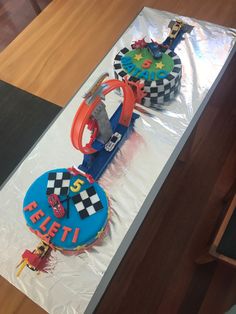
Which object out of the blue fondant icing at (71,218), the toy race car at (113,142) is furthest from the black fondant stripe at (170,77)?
the blue fondant icing at (71,218)

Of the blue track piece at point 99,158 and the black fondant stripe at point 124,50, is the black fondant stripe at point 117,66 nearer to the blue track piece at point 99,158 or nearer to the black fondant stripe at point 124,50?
the black fondant stripe at point 124,50

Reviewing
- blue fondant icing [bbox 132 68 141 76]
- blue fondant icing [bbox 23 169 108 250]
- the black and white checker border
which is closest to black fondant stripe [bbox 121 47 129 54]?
the black and white checker border

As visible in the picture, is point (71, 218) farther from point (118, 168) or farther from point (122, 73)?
point (122, 73)

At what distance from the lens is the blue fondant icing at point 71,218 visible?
2.49 feet

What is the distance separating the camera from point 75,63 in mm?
1133

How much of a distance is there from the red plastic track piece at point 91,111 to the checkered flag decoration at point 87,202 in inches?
4.5

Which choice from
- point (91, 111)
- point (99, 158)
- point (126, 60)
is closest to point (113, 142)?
point (99, 158)

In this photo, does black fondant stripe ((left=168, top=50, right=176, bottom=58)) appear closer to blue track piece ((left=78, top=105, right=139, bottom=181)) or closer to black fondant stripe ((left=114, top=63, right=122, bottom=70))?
black fondant stripe ((left=114, top=63, right=122, bottom=70))

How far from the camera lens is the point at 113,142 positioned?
2.96 feet

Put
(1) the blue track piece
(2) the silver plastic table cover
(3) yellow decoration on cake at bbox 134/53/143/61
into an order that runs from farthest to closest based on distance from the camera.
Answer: (3) yellow decoration on cake at bbox 134/53/143/61 < (1) the blue track piece < (2) the silver plastic table cover

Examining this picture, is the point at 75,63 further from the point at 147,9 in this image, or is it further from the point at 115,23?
the point at 147,9

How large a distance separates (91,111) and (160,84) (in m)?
0.27

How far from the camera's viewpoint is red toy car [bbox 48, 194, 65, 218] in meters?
0.77

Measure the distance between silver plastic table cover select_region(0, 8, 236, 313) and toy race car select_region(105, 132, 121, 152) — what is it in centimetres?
3
